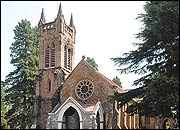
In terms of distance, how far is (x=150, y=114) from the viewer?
62.6 ft

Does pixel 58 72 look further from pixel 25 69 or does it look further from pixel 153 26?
pixel 153 26

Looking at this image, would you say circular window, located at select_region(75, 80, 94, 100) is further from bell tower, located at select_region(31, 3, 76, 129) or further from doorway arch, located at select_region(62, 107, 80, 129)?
bell tower, located at select_region(31, 3, 76, 129)

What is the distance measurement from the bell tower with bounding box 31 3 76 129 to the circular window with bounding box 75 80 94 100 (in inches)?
110

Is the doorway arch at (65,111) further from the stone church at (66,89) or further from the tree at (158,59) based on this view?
the tree at (158,59)

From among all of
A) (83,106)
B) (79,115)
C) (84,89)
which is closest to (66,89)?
(84,89)

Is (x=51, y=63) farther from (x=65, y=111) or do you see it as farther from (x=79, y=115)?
(x=79, y=115)

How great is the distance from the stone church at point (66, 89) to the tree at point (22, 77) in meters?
5.68

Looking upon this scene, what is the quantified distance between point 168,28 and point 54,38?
2293 cm

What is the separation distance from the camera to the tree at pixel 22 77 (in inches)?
1719

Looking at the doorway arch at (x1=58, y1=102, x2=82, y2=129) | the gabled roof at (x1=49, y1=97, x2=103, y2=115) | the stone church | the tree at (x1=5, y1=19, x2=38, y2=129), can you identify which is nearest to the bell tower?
the stone church

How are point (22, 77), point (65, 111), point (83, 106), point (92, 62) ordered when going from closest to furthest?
point (83, 106), point (65, 111), point (22, 77), point (92, 62)

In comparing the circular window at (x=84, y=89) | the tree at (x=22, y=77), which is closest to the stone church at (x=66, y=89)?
the circular window at (x=84, y=89)

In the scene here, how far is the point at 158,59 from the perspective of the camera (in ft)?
67.9

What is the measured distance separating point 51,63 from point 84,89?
19.1 ft
